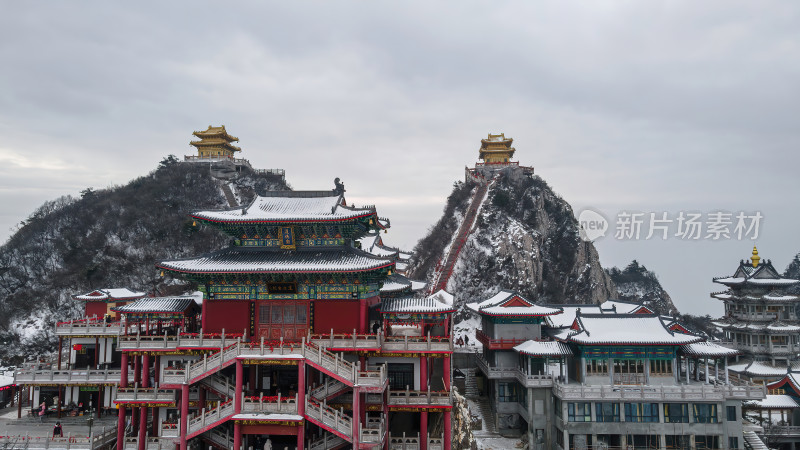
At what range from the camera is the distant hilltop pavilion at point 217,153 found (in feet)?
267

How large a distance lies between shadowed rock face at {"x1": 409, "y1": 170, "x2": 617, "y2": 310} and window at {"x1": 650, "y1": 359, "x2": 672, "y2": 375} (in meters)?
33.1

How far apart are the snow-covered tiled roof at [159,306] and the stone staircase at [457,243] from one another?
39.7 m

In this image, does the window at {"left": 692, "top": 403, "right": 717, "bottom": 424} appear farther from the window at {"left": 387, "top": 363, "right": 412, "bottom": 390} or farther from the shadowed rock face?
the shadowed rock face

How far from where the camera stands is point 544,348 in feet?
112

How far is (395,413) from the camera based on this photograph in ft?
91.6

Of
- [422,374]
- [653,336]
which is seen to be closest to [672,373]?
[653,336]

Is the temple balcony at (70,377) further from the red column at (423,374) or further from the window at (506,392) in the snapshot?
the window at (506,392)

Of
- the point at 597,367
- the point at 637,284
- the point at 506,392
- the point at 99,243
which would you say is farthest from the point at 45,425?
the point at 637,284

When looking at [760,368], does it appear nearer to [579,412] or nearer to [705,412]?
[705,412]

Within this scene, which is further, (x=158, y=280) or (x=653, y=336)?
(x=158, y=280)

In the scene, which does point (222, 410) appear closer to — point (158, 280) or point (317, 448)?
point (317, 448)

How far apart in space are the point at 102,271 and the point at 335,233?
5495cm

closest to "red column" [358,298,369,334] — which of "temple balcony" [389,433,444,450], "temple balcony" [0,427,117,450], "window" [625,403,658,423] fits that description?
"temple balcony" [389,433,444,450]

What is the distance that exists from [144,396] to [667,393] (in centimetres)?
3025
